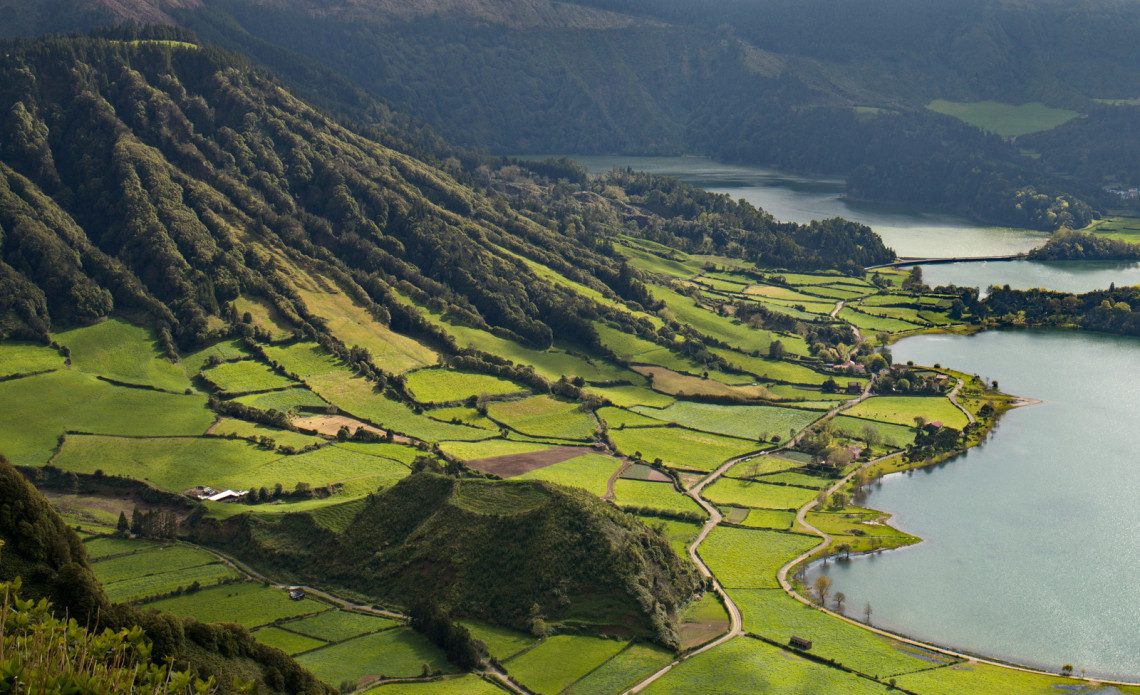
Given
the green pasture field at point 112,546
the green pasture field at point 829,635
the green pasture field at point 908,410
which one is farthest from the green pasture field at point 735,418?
the green pasture field at point 112,546

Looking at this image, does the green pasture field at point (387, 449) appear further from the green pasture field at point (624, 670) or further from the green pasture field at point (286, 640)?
the green pasture field at point (624, 670)

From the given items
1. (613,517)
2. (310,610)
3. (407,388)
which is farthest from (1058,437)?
(310,610)

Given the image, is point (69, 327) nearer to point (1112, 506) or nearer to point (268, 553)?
point (268, 553)

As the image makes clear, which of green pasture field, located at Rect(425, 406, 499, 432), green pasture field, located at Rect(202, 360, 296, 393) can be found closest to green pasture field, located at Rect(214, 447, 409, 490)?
green pasture field, located at Rect(425, 406, 499, 432)

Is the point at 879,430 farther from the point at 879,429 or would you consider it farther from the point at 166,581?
the point at 166,581

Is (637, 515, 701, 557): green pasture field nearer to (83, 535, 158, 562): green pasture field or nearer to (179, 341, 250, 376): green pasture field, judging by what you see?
(83, 535, 158, 562): green pasture field

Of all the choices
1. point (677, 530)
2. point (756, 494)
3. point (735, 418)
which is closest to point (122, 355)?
point (677, 530)
